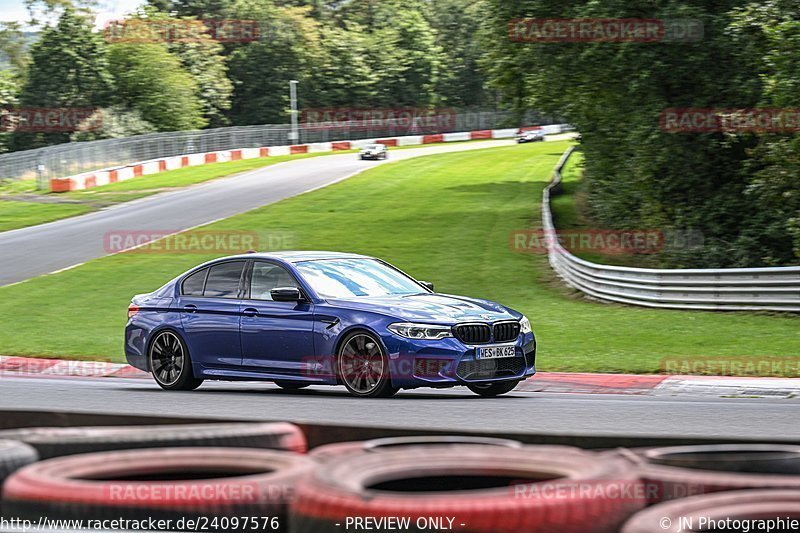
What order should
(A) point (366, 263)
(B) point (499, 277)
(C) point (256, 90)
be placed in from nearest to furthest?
(A) point (366, 263)
(B) point (499, 277)
(C) point (256, 90)

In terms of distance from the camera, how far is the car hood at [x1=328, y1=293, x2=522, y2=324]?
34.9 ft

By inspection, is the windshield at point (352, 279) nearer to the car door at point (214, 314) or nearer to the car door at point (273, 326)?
the car door at point (273, 326)

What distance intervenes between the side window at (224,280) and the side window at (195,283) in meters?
0.08

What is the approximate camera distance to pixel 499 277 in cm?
2597

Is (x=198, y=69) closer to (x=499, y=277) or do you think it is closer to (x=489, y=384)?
(x=499, y=277)

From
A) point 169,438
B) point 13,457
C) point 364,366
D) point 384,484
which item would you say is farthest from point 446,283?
point 384,484

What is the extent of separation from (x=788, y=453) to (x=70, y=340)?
51.6 feet

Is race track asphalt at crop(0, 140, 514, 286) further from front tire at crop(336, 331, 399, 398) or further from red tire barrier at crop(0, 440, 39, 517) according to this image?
red tire barrier at crop(0, 440, 39, 517)

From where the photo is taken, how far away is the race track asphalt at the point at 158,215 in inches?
1207

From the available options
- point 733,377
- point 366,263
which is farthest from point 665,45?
point 366,263

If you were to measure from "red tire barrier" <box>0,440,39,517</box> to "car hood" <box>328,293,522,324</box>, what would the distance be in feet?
19.7

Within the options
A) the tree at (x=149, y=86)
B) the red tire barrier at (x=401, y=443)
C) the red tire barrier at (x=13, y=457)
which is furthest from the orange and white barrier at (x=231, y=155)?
the red tire barrier at (x=401, y=443)

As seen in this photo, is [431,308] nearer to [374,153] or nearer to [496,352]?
[496,352]

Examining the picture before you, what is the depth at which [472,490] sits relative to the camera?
434cm
